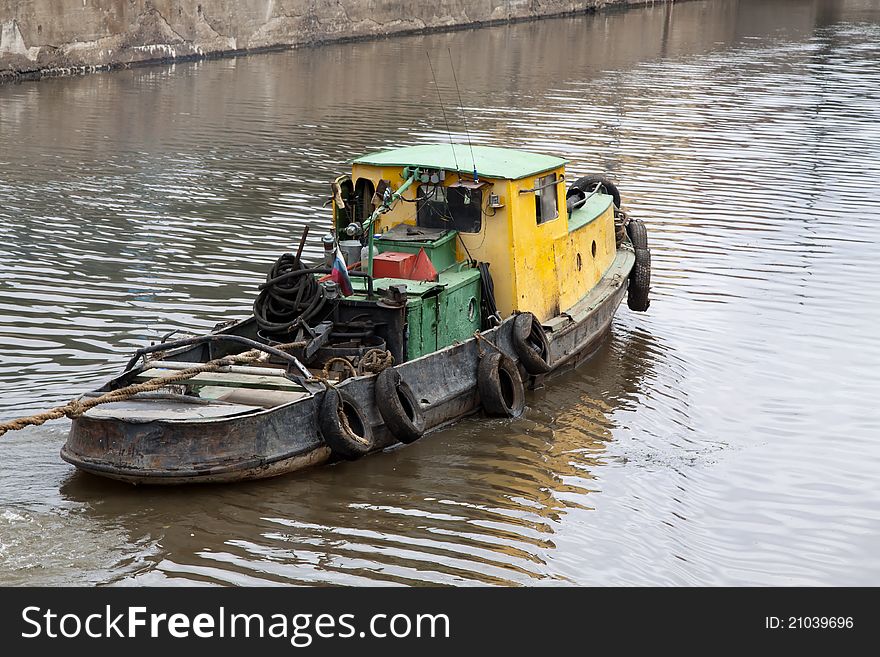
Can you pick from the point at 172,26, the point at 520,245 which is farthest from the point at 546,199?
the point at 172,26

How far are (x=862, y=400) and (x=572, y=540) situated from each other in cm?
465

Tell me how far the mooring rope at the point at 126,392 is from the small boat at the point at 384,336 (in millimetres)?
28

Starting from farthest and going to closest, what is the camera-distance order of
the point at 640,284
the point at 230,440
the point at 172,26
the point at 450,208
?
the point at 172,26 < the point at 640,284 < the point at 450,208 < the point at 230,440

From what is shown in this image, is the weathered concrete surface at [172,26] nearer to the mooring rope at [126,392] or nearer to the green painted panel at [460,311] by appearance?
the green painted panel at [460,311]

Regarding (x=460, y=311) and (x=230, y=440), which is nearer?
(x=230, y=440)

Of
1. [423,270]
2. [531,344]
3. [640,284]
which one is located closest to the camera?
[423,270]

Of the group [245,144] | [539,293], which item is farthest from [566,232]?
[245,144]

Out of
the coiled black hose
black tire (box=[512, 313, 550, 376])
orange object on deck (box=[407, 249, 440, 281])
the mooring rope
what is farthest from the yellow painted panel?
the mooring rope

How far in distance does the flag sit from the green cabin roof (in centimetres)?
175

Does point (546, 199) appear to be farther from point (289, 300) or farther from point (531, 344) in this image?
point (289, 300)

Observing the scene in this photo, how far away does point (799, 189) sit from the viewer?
70.4 ft

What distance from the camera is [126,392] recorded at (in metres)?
9.30

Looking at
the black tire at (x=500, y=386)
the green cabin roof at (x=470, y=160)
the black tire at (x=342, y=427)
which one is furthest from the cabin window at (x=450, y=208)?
the black tire at (x=342, y=427)

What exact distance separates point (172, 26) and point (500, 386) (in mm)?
25438
